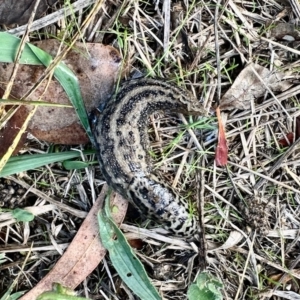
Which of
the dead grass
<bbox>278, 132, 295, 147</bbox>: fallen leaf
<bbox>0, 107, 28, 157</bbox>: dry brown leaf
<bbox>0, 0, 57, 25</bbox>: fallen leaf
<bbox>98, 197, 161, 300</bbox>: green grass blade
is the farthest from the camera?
<bbox>278, 132, 295, 147</bbox>: fallen leaf

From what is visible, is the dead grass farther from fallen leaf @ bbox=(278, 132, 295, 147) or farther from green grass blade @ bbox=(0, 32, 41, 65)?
green grass blade @ bbox=(0, 32, 41, 65)

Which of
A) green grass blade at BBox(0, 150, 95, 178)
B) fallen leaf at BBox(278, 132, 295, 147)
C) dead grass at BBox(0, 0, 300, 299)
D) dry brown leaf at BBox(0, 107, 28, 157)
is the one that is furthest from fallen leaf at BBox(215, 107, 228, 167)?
dry brown leaf at BBox(0, 107, 28, 157)

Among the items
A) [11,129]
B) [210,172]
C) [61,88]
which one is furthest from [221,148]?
[11,129]

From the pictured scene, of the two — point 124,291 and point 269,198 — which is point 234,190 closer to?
point 269,198

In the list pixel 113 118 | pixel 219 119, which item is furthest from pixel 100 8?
pixel 219 119

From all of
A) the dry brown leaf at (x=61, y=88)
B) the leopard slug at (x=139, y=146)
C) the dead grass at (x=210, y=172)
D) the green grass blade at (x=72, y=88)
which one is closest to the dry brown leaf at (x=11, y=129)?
the dry brown leaf at (x=61, y=88)

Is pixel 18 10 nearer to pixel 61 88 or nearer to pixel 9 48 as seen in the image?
pixel 9 48
